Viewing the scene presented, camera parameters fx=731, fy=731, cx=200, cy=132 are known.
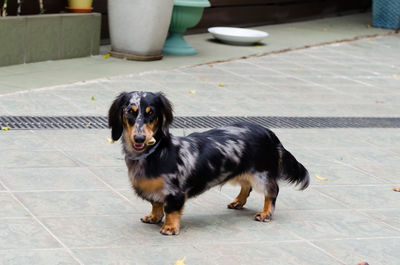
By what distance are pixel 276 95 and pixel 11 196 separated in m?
5.05

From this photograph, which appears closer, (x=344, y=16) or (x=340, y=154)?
(x=340, y=154)

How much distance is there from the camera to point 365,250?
183 inches

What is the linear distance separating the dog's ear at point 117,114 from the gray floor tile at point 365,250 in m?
1.46

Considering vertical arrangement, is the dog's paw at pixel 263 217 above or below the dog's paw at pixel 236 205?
above

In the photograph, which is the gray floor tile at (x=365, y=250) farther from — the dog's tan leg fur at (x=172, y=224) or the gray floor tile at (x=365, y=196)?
the dog's tan leg fur at (x=172, y=224)

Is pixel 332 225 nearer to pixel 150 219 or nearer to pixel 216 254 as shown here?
pixel 216 254

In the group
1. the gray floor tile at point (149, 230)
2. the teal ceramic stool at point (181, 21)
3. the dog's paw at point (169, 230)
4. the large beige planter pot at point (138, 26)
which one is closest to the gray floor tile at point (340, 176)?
the gray floor tile at point (149, 230)

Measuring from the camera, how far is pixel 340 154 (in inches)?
276

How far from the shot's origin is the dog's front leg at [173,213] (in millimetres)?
4605

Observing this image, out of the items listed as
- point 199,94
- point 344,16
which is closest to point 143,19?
point 199,94

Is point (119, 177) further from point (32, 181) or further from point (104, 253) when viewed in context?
point (104, 253)

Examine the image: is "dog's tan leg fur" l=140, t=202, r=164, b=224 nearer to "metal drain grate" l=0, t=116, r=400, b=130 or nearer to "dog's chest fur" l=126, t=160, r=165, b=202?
"dog's chest fur" l=126, t=160, r=165, b=202

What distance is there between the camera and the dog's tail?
5.18 meters

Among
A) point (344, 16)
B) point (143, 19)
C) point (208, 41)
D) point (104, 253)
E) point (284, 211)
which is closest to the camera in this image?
point (104, 253)
